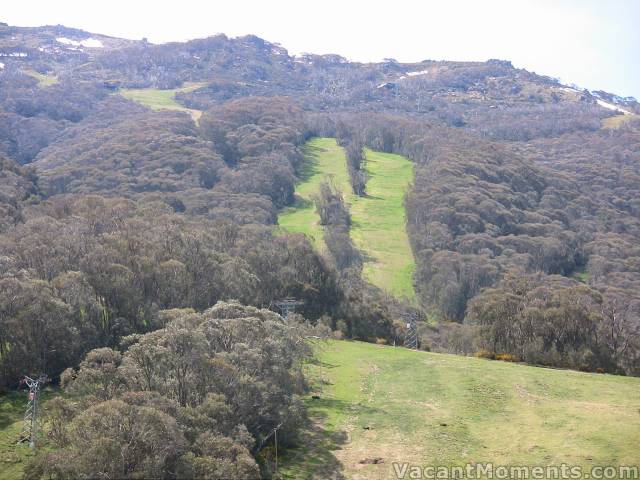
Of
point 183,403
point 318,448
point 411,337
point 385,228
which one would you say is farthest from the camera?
point 385,228

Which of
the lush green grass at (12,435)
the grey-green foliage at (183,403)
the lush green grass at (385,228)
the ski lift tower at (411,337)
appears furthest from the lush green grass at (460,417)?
the lush green grass at (385,228)

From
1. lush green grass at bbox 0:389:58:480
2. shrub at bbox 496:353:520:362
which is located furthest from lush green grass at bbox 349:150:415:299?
lush green grass at bbox 0:389:58:480

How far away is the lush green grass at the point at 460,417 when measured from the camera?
3033 cm

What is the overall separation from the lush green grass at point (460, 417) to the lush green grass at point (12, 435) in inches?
462

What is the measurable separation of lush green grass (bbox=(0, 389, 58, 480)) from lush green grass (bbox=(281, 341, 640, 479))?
11.7 metres

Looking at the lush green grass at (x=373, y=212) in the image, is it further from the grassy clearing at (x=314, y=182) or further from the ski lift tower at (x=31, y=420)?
the ski lift tower at (x=31, y=420)

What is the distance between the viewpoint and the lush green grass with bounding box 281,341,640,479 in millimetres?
30328

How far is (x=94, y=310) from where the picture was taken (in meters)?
43.0

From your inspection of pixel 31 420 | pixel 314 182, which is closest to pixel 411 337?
pixel 31 420

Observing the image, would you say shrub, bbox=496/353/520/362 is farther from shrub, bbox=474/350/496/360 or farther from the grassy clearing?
the grassy clearing

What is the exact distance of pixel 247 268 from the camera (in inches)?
2383

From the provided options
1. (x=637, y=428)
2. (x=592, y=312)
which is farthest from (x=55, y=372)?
(x=592, y=312)

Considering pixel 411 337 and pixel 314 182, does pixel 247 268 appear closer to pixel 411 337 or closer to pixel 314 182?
pixel 411 337

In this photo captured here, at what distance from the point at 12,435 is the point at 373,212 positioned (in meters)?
106
